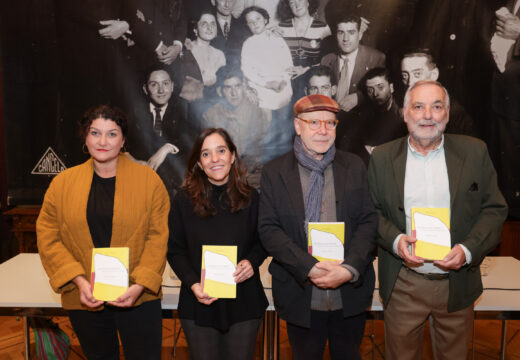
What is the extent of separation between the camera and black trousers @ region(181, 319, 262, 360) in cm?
181

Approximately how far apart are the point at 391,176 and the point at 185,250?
3.69 feet

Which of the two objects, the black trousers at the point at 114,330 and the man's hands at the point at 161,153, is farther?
the man's hands at the point at 161,153

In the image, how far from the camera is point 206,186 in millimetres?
1865

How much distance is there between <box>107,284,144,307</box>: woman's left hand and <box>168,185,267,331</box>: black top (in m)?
0.21

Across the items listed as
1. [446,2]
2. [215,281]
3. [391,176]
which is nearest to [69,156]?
[215,281]

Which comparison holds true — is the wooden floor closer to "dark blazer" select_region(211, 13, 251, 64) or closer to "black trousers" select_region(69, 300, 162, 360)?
"black trousers" select_region(69, 300, 162, 360)

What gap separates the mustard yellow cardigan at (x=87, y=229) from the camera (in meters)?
1.85

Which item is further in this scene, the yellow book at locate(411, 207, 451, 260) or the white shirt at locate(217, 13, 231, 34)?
the white shirt at locate(217, 13, 231, 34)

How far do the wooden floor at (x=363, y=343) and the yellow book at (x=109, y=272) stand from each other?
1700mm

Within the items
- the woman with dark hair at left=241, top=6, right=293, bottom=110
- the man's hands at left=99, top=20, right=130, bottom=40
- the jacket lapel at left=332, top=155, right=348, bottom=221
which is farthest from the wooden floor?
the man's hands at left=99, top=20, right=130, bottom=40

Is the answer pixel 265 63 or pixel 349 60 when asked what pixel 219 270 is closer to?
pixel 265 63

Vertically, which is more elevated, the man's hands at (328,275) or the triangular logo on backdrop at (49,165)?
the triangular logo on backdrop at (49,165)

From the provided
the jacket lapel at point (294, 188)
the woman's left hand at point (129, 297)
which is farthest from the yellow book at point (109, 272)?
the jacket lapel at point (294, 188)

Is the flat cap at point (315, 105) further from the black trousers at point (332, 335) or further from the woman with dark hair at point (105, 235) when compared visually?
the black trousers at point (332, 335)
